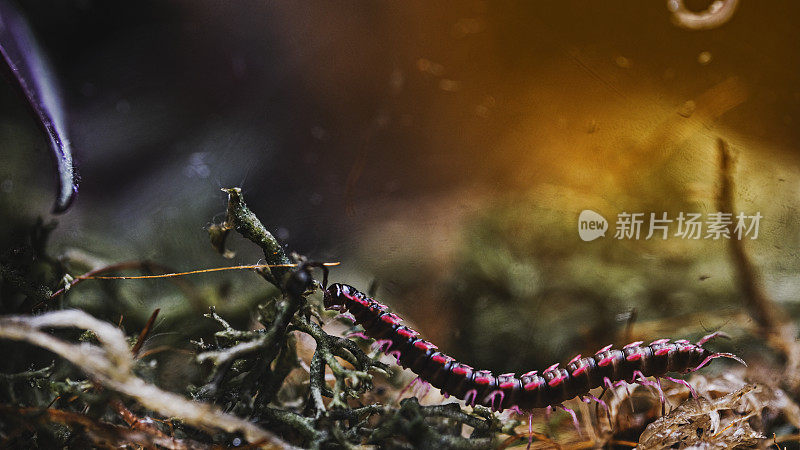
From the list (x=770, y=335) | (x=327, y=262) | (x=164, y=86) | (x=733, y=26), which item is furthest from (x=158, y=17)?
(x=770, y=335)

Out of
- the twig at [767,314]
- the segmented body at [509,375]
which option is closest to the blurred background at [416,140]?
the twig at [767,314]

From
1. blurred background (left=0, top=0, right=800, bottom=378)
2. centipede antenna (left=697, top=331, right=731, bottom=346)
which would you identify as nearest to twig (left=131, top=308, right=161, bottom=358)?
blurred background (left=0, top=0, right=800, bottom=378)

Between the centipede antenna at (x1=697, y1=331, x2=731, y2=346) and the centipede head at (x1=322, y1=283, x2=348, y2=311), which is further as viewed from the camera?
the centipede antenna at (x1=697, y1=331, x2=731, y2=346)

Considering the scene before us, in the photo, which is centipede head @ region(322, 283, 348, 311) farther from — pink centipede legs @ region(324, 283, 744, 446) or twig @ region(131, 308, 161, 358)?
twig @ region(131, 308, 161, 358)

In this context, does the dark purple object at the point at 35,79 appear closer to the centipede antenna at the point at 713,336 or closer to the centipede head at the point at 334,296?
the centipede head at the point at 334,296

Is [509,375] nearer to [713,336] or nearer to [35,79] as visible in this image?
[713,336]

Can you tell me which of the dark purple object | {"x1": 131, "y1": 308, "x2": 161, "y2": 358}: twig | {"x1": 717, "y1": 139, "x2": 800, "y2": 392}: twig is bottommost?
{"x1": 131, "y1": 308, "x2": 161, "y2": 358}: twig
